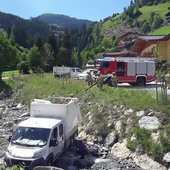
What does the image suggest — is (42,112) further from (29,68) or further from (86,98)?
(29,68)

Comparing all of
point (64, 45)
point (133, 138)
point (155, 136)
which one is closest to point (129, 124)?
point (133, 138)

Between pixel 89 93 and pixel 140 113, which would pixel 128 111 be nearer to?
pixel 140 113

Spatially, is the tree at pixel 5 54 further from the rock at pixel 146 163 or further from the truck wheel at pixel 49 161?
the truck wheel at pixel 49 161

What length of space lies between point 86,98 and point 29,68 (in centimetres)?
5436

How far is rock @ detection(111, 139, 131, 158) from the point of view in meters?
22.6

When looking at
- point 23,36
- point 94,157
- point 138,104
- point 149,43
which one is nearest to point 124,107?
point 138,104

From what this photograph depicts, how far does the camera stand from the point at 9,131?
99.3 ft

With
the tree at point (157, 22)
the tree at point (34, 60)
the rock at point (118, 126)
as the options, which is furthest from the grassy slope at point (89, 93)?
the tree at point (157, 22)

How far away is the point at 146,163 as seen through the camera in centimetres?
2105

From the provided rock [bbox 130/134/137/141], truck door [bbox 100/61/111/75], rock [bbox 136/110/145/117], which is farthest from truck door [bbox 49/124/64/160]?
truck door [bbox 100/61/111/75]

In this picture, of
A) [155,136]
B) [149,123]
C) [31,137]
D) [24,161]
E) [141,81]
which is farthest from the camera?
[141,81]

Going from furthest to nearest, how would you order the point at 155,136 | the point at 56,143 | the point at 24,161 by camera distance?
1. the point at 155,136
2. the point at 56,143
3. the point at 24,161

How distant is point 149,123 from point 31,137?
708 cm

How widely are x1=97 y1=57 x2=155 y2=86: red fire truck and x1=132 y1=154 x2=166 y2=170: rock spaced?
1933 centimetres
